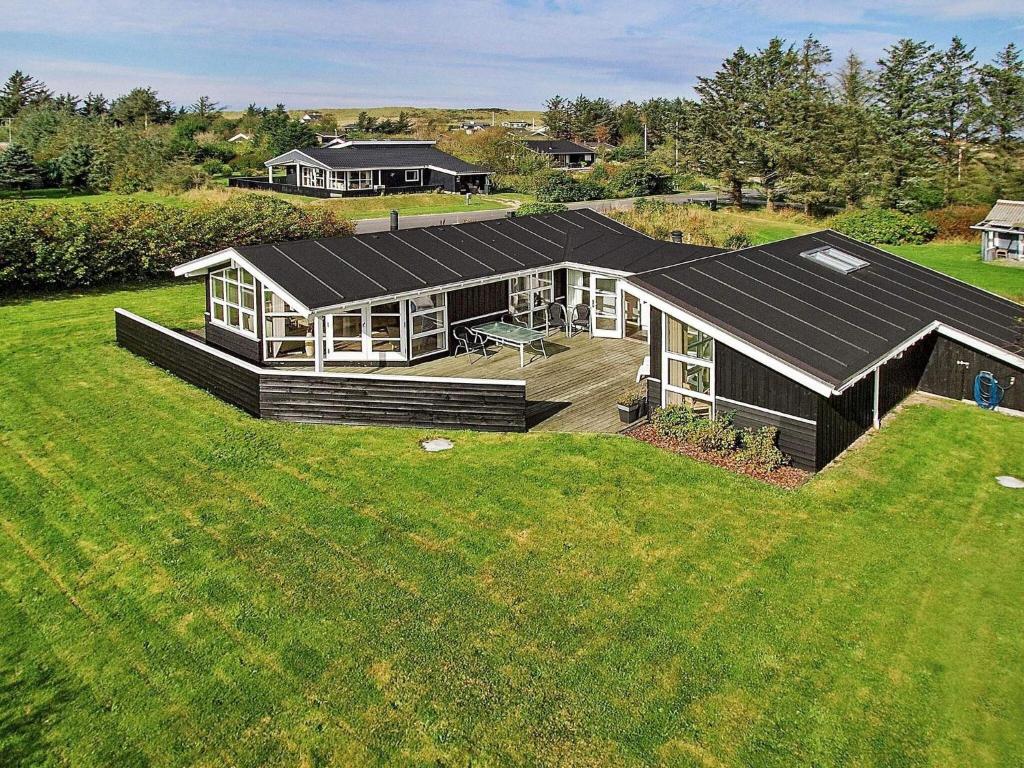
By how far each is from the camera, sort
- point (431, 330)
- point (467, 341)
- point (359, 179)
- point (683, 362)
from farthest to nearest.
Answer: point (359, 179) < point (467, 341) < point (431, 330) < point (683, 362)

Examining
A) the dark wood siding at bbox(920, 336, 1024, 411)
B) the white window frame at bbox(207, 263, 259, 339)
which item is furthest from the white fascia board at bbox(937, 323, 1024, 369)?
the white window frame at bbox(207, 263, 259, 339)

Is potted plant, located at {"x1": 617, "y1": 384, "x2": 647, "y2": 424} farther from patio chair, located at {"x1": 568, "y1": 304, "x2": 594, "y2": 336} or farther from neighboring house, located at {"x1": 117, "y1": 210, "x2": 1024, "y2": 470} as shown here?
patio chair, located at {"x1": 568, "y1": 304, "x2": 594, "y2": 336}

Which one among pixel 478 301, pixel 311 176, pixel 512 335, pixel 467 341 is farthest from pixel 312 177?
pixel 512 335

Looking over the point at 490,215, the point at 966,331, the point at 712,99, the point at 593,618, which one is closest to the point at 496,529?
the point at 593,618

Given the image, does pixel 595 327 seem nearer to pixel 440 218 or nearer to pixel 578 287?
pixel 578 287

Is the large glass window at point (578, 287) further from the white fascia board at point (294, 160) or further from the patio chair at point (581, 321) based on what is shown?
the white fascia board at point (294, 160)

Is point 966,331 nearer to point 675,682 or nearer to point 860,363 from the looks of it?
point 860,363

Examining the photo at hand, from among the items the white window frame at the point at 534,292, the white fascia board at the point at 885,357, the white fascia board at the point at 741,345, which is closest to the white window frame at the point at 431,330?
the white window frame at the point at 534,292
